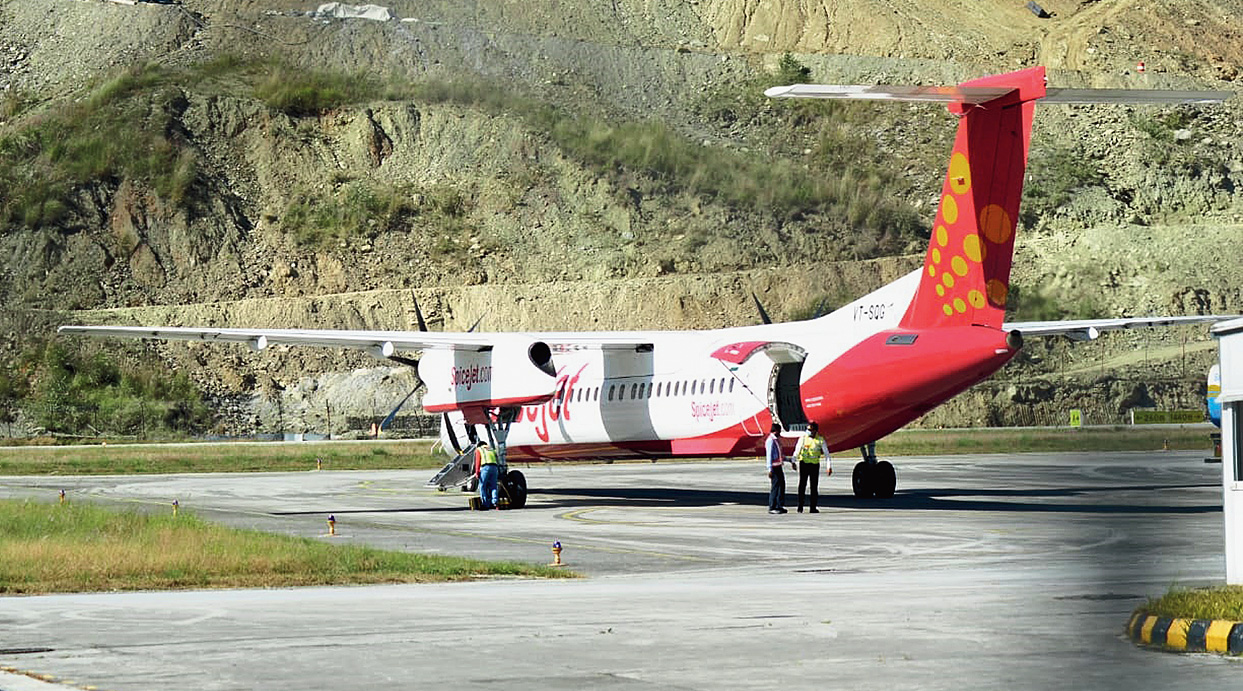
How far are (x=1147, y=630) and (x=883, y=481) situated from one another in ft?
78.1

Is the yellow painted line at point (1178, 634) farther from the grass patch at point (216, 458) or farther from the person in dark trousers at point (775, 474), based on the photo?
the grass patch at point (216, 458)

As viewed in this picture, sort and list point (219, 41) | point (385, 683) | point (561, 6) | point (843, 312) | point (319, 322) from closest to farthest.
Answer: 1. point (385, 683)
2. point (843, 312)
3. point (319, 322)
4. point (219, 41)
5. point (561, 6)

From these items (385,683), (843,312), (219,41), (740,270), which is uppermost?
(219,41)

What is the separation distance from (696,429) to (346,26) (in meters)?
83.8

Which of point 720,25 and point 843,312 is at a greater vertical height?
point 720,25

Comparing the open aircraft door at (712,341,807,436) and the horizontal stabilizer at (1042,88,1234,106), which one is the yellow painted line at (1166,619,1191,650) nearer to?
the horizontal stabilizer at (1042,88,1234,106)

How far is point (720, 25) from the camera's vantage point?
133 m

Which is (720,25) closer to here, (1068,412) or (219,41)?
(219,41)

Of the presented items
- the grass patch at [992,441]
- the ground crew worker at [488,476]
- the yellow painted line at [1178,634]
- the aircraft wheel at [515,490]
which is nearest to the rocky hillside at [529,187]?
the grass patch at [992,441]

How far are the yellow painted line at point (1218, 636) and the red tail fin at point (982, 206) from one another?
1674 centimetres

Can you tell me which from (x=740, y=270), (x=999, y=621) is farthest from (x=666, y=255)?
(x=999, y=621)

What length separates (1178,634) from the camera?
45.9 ft

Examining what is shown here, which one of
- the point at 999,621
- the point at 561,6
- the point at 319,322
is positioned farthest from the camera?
the point at 561,6

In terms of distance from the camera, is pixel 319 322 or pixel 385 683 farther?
pixel 319 322
